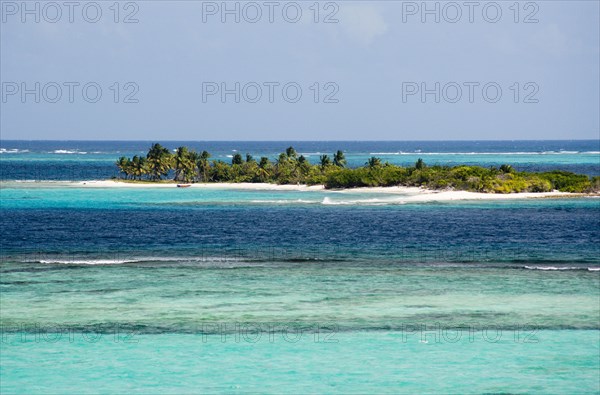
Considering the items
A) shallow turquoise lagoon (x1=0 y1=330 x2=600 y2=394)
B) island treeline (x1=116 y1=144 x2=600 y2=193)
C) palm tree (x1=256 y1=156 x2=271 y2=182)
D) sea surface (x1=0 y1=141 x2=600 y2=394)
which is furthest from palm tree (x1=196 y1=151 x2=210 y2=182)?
Result: shallow turquoise lagoon (x1=0 y1=330 x2=600 y2=394)

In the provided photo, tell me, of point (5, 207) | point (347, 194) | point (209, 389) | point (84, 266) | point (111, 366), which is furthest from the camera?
point (347, 194)

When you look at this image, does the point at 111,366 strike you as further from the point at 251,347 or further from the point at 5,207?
the point at 5,207

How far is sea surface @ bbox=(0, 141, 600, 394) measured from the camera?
78.8 ft

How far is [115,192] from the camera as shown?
11212 cm

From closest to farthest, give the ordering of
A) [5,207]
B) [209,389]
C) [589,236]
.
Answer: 1. [209,389]
2. [589,236]
3. [5,207]

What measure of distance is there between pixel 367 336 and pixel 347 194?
77.2 m

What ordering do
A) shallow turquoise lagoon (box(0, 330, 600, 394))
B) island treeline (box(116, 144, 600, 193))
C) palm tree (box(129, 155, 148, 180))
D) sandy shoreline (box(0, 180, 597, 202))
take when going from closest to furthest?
shallow turquoise lagoon (box(0, 330, 600, 394)), sandy shoreline (box(0, 180, 597, 202)), island treeline (box(116, 144, 600, 193)), palm tree (box(129, 155, 148, 180))

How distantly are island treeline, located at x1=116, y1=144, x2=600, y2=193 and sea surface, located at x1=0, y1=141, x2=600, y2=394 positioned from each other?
115ft

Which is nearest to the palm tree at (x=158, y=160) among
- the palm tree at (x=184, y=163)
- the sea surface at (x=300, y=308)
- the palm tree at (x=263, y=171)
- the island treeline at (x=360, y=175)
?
the island treeline at (x=360, y=175)

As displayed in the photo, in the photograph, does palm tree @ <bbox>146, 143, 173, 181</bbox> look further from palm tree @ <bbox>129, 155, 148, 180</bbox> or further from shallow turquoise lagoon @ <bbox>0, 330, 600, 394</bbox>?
shallow turquoise lagoon @ <bbox>0, 330, 600, 394</bbox>

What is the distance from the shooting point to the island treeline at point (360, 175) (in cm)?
10025

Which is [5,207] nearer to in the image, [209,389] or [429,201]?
[429,201]

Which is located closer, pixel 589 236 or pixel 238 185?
pixel 589 236

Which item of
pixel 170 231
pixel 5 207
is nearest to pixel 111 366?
pixel 170 231
